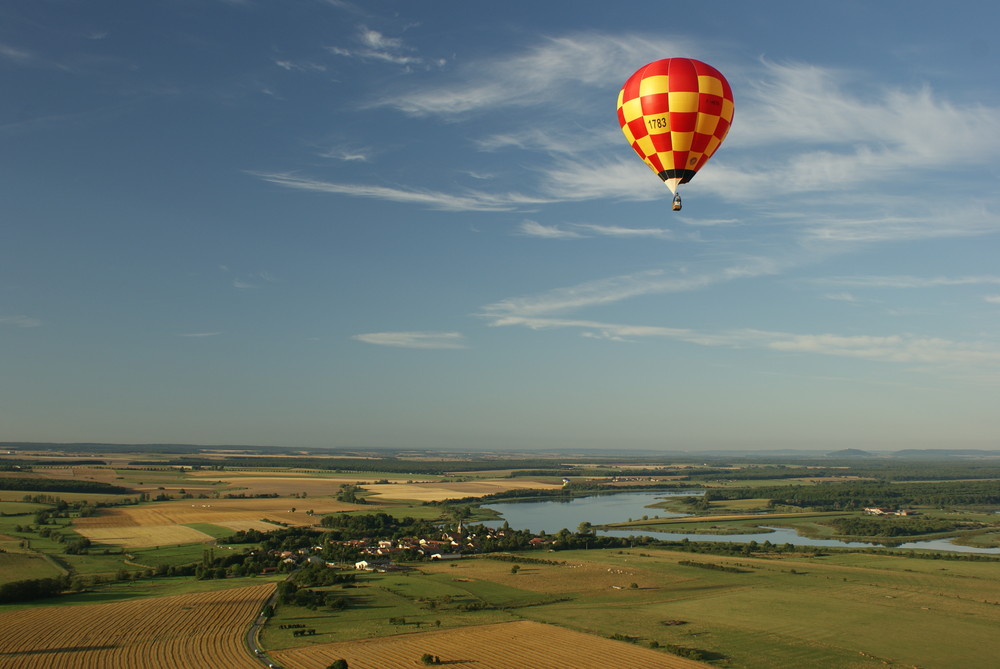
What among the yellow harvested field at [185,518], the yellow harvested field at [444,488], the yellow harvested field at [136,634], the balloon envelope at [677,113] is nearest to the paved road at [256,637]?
the yellow harvested field at [136,634]

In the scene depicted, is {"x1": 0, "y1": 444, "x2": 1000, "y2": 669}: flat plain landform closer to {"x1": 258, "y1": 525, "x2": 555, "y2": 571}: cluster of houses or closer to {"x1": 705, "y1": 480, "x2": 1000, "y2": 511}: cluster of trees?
{"x1": 258, "y1": 525, "x2": 555, "y2": 571}: cluster of houses

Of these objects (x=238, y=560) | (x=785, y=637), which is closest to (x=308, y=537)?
(x=238, y=560)

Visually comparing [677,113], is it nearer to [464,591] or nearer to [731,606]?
[731,606]

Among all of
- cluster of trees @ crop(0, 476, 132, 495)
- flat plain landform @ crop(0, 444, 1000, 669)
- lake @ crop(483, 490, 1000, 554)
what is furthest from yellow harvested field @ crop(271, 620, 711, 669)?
cluster of trees @ crop(0, 476, 132, 495)

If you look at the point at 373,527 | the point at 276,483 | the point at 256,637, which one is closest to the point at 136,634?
the point at 256,637

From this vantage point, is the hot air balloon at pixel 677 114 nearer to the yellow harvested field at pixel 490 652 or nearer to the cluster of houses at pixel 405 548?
the yellow harvested field at pixel 490 652
